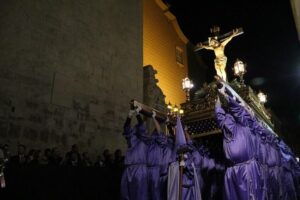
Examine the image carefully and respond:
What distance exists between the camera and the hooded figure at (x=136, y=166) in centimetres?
585

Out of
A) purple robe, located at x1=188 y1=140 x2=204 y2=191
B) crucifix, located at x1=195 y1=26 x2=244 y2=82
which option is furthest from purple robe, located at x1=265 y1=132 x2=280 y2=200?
crucifix, located at x1=195 y1=26 x2=244 y2=82

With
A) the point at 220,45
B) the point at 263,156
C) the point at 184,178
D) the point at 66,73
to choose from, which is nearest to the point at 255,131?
the point at 263,156

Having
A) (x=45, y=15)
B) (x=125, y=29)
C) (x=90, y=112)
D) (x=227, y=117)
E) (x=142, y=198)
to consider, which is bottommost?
(x=142, y=198)

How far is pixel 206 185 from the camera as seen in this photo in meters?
6.67

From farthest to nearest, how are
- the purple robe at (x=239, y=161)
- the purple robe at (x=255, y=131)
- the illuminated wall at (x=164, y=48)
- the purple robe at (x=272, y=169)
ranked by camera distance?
the illuminated wall at (x=164, y=48), the purple robe at (x=272, y=169), the purple robe at (x=255, y=131), the purple robe at (x=239, y=161)

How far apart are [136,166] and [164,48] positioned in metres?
14.3

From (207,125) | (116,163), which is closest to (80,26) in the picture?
(116,163)

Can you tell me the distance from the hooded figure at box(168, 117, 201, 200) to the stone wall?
5464 millimetres

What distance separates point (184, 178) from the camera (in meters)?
5.65

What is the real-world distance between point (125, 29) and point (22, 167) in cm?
1010

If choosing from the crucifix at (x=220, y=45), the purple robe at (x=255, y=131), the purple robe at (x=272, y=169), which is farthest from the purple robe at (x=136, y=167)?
the crucifix at (x=220, y=45)

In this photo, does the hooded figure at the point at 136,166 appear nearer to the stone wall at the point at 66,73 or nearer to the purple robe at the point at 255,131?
the purple robe at the point at 255,131

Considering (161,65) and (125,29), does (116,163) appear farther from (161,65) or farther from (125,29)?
(161,65)

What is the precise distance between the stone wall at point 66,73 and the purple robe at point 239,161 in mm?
6353
